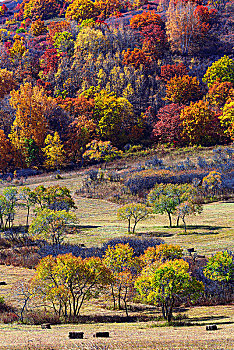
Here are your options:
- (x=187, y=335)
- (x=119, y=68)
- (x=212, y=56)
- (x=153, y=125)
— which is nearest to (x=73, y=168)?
(x=153, y=125)

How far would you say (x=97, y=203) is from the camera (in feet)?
190

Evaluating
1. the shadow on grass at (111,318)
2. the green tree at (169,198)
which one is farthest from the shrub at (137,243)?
the shadow on grass at (111,318)

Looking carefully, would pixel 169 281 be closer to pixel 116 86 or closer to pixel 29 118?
pixel 29 118

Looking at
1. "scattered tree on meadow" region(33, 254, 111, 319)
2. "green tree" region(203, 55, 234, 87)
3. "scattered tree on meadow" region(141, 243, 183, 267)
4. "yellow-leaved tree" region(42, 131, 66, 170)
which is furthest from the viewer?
"green tree" region(203, 55, 234, 87)

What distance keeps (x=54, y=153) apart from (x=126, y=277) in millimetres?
60746

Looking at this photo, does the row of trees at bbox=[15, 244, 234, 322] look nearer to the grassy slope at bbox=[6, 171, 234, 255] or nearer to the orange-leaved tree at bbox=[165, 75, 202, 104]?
the grassy slope at bbox=[6, 171, 234, 255]

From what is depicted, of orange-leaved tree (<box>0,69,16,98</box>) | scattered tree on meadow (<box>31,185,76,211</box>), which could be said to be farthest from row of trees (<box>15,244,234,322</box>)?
orange-leaved tree (<box>0,69,16,98</box>)

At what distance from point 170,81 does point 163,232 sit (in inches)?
2626

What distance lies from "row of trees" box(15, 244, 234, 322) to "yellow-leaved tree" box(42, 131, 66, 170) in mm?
56868

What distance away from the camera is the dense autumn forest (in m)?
88.1

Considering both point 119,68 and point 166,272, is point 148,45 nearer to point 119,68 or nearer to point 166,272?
point 119,68

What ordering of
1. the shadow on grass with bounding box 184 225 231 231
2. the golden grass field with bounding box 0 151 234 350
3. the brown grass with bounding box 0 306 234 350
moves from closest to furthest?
the brown grass with bounding box 0 306 234 350 → the golden grass field with bounding box 0 151 234 350 → the shadow on grass with bounding box 184 225 231 231

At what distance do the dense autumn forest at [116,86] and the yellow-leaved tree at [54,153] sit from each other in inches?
7.9

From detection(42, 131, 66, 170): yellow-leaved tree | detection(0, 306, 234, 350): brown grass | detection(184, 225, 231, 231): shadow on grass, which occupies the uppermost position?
detection(42, 131, 66, 170): yellow-leaved tree
